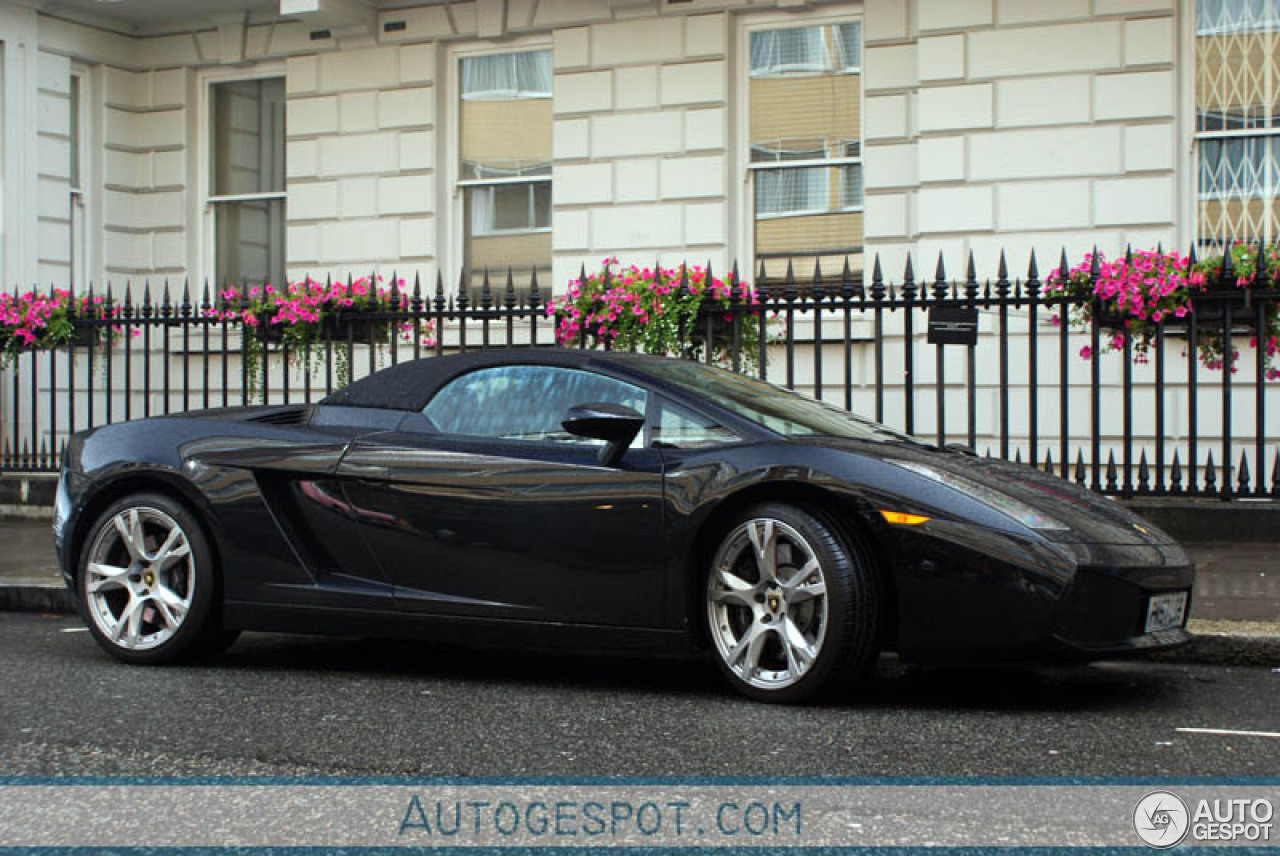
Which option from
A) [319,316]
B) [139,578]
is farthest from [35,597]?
[319,316]

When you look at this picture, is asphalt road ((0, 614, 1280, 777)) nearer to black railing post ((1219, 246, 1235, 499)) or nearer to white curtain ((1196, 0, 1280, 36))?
black railing post ((1219, 246, 1235, 499))

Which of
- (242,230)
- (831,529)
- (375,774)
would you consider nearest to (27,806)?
(375,774)

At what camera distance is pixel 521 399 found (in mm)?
6305

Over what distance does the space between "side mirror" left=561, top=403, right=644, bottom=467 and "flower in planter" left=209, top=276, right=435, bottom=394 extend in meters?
5.78

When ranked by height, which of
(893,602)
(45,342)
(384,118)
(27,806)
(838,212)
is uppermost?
(384,118)

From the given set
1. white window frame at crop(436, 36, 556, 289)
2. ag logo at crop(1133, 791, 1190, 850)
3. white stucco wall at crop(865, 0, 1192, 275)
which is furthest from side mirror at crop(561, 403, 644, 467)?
white window frame at crop(436, 36, 556, 289)

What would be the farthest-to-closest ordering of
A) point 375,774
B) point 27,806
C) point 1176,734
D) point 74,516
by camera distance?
point 74,516
point 1176,734
point 375,774
point 27,806

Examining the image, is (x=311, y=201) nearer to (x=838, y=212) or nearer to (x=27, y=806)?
(x=838, y=212)

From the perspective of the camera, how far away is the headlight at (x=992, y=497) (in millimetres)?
5441

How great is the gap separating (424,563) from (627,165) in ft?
28.5

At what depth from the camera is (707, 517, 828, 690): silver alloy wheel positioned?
5512 mm

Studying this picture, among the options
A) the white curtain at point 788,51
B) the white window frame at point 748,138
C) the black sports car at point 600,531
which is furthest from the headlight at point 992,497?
the white curtain at point 788,51

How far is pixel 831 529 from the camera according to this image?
18.2ft

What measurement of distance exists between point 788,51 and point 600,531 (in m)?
9.11
